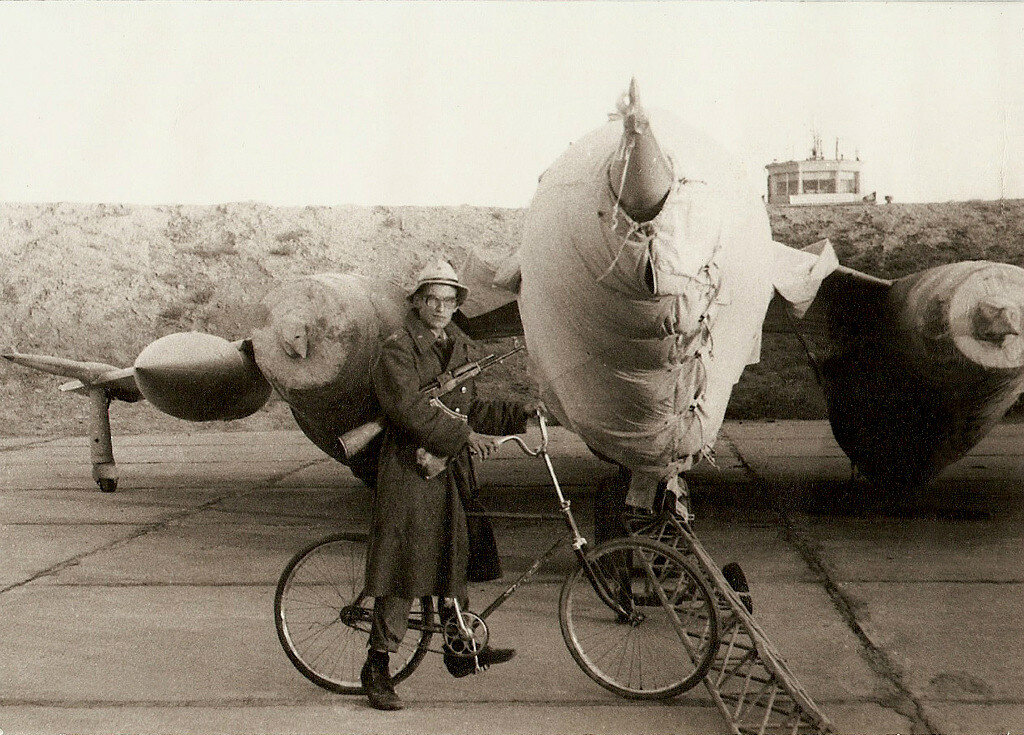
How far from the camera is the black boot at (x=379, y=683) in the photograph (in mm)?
4133

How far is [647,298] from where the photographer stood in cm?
376

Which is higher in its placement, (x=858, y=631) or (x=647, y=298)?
(x=647, y=298)

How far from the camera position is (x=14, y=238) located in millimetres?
14172

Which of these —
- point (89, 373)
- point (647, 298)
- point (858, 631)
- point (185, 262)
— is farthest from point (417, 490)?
point (185, 262)

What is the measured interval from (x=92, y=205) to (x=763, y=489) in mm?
9698

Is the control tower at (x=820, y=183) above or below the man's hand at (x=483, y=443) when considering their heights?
above

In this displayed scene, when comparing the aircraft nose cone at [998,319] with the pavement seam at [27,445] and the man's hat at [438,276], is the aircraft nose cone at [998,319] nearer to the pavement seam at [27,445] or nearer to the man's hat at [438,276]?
the man's hat at [438,276]

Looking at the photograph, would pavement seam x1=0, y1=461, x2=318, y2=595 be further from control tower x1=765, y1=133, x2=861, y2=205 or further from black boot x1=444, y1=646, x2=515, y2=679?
control tower x1=765, y1=133, x2=861, y2=205

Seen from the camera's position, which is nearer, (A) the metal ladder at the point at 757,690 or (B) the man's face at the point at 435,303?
(A) the metal ladder at the point at 757,690

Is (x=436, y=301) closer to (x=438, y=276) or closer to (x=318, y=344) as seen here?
(x=438, y=276)

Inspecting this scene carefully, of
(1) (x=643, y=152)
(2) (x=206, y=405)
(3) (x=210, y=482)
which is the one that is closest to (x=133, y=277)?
(3) (x=210, y=482)

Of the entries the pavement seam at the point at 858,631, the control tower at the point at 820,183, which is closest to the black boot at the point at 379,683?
the pavement seam at the point at 858,631

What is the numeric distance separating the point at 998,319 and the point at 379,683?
3950 mm

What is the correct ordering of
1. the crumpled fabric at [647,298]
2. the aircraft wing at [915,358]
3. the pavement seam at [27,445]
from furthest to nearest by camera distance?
1. the pavement seam at [27,445]
2. the aircraft wing at [915,358]
3. the crumpled fabric at [647,298]
